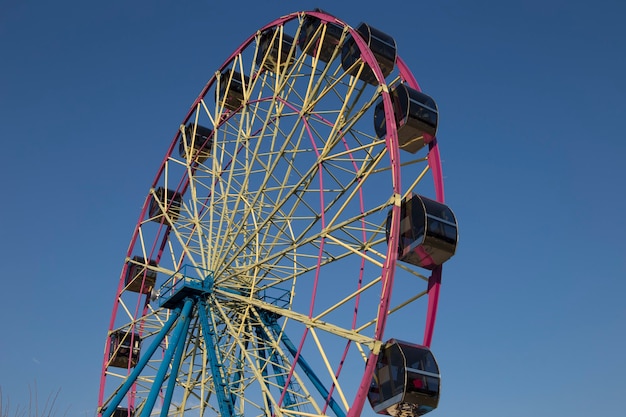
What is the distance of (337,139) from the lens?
15711mm

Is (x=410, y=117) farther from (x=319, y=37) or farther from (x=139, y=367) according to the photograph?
(x=139, y=367)

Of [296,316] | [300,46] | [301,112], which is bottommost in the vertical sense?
[296,316]

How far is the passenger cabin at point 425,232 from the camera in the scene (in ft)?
42.8

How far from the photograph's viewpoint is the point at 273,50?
2031 centimetres

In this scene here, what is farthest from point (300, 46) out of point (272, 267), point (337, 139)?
point (272, 267)

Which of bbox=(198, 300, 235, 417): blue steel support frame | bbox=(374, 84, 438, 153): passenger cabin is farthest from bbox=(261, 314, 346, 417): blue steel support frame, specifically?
bbox=(374, 84, 438, 153): passenger cabin

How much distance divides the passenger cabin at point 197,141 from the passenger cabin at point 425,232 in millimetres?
11134

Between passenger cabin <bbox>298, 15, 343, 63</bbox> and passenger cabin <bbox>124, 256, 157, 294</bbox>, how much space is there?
9533 millimetres

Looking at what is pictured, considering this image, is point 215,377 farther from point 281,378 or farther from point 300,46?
point 300,46

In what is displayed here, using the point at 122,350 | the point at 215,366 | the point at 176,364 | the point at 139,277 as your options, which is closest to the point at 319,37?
the point at 215,366

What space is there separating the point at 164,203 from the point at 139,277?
2674 mm

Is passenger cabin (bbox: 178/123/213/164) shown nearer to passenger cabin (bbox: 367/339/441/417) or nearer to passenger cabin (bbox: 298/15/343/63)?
passenger cabin (bbox: 298/15/343/63)

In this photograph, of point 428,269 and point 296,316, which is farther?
point 296,316

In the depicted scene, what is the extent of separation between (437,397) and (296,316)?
395 centimetres
